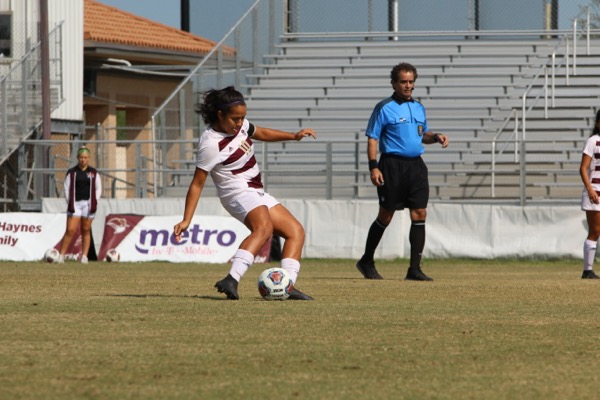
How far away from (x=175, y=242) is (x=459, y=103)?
8.25 m

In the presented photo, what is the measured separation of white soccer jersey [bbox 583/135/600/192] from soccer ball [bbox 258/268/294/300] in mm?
5380

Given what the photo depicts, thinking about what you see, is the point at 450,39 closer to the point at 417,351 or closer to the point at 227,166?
the point at 227,166

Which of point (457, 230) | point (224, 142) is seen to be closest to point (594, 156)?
point (224, 142)

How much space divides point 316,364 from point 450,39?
961 inches

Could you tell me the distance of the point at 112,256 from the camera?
69.8 feet

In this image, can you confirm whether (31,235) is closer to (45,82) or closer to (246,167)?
(45,82)

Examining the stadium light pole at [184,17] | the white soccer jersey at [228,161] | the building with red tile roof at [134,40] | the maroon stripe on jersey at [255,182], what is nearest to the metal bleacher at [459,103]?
the building with red tile roof at [134,40]

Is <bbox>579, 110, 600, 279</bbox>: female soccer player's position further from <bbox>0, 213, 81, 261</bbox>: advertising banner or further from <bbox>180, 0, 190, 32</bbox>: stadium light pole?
<bbox>180, 0, 190, 32</bbox>: stadium light pole

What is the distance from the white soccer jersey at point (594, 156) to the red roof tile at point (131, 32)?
2222 centimetres

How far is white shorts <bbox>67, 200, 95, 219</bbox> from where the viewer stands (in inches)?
814

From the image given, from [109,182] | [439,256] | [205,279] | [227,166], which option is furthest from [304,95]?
[227,166]

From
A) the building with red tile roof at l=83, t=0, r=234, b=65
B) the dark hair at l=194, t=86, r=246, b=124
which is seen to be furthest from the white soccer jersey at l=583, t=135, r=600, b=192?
the building with red tile roof at l=83, t=0, r=234, b=65

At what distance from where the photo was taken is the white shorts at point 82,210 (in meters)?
20.7

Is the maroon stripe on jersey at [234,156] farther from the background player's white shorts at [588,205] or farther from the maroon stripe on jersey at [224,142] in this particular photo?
the background player's white shorts at [588,205]
